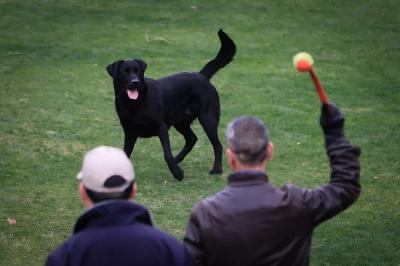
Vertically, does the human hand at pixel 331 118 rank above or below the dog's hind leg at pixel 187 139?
above

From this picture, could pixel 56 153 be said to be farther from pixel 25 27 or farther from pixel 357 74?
pixel 25 27

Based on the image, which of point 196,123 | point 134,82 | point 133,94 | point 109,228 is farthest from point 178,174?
point 109,228

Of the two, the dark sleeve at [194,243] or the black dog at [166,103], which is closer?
the dark sleeve at [194,243]

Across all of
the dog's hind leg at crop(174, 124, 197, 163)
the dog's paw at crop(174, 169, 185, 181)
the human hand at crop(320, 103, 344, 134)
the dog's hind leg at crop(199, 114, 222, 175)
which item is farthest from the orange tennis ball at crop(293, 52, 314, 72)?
the dog's hind leg at crop(174, 124, 197, 163)

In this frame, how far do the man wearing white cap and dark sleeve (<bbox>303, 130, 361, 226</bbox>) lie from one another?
2.46 feet

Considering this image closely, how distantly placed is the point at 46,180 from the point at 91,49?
8.23 m

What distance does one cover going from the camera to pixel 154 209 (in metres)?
7.88

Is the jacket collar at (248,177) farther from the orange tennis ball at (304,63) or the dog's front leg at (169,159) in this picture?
the dog's front leg at (169,159)

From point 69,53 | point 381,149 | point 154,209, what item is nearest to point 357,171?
point 154,209

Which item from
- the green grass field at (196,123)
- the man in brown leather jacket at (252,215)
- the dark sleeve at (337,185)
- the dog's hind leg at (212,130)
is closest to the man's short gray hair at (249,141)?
the man in brown leather jacket at (252,215)

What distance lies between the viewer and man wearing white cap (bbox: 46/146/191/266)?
312cm

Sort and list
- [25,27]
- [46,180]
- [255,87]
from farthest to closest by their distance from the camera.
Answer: [25,27], [255,87], [46,180]

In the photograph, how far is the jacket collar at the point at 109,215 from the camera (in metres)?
3.11

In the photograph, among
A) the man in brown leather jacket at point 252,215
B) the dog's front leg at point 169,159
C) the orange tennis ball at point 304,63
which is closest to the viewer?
the man in brown leather jacket at point 252,215
